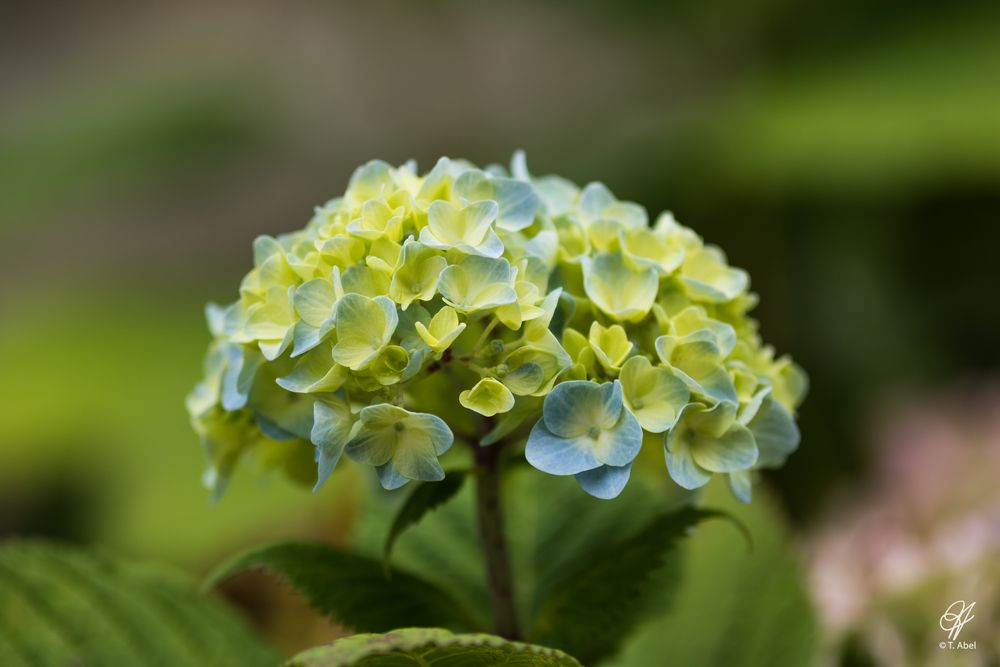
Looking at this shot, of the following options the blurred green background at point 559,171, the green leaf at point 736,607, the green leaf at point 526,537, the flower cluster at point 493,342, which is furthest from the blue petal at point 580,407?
the blurred green background at point 559,171

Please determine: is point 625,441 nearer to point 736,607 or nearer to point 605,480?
point 605,480

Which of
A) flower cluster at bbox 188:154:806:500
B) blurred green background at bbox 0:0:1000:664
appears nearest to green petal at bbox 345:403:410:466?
flower cluster at bbox 188:154:806:500

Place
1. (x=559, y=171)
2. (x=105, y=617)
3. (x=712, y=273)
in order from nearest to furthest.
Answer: (x=712, y=273) → (x=105, y=617) → (x=559, y=171)

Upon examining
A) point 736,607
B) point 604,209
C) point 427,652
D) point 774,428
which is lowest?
point 736,607

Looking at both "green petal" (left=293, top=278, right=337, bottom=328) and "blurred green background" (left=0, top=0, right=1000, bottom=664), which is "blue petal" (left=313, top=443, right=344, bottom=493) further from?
"blurred green background" (left=0, top=0, right=1000, bottom=664)

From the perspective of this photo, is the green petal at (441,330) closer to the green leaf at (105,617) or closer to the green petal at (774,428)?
the green petal at (774,428)

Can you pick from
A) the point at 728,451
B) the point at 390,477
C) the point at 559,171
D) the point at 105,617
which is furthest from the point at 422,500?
the point at 559,171

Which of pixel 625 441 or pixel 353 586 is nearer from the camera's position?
pixel 625 441
